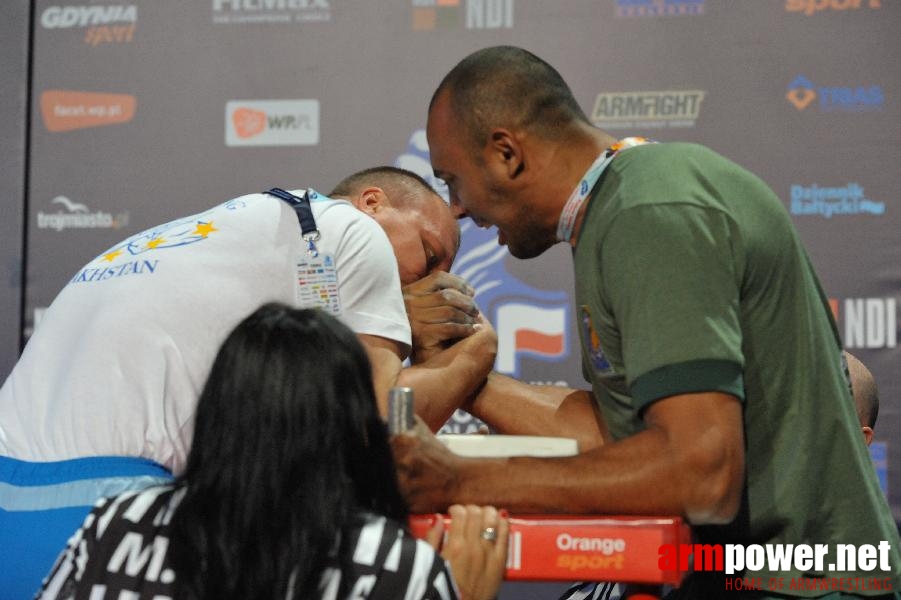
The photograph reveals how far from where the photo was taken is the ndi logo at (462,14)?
3.96m

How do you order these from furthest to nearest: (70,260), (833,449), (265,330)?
(70,260), (833,449), (265,330)

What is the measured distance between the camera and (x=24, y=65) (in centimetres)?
415

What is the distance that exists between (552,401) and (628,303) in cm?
73

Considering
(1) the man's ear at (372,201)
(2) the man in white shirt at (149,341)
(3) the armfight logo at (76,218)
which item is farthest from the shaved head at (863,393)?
(3) the armfight logo at (76,218)

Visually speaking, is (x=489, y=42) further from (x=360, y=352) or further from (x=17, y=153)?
(x=360, y=352)

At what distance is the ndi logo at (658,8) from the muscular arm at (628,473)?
2.71m

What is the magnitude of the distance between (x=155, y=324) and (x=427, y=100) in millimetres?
2441

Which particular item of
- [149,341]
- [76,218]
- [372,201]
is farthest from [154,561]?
[76,218]

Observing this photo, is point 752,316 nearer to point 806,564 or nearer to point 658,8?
point 806,564

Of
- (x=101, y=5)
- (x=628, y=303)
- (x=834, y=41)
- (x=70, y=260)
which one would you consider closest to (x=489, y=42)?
(x=834, y=41)

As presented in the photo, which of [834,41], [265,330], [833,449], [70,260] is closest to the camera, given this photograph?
[265,330]

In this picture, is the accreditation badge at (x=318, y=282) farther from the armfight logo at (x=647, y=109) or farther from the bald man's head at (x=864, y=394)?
the armfight logo at (x=647, y=109)

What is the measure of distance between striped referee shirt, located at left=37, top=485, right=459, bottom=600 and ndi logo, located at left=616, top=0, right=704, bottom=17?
2.89 meters

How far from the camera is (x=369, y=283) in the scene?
6.40 feet
